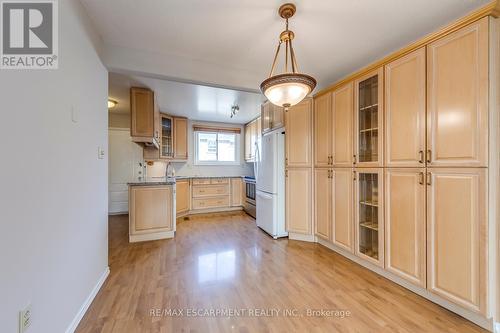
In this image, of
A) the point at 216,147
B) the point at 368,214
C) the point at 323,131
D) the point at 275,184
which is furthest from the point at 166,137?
the point at 368,214

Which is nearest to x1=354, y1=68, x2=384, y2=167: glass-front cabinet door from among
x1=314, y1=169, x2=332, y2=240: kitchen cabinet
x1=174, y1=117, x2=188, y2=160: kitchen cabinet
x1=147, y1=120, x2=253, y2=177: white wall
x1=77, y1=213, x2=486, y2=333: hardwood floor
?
x1=314, y1=169, x2=332, y2=240: kitchen cabinet

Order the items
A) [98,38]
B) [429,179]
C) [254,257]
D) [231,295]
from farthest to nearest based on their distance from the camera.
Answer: [254,257], [98,38], [231,295], [429,179]

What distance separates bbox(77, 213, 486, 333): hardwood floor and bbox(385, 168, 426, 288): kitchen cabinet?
0.22 metres

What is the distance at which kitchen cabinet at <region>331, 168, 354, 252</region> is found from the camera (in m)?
2.54

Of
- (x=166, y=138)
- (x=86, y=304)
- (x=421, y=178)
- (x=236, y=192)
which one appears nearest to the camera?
(x=86, y=304)

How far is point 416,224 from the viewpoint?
1.86 m

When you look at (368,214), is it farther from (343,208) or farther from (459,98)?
(459,98)

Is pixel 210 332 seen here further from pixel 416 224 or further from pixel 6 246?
pixel 416 224

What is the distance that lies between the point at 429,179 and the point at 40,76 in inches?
111

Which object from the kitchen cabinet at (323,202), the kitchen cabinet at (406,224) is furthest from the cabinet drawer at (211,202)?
the kitchen cabinet at (406,224)

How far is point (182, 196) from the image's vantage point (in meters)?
4.79

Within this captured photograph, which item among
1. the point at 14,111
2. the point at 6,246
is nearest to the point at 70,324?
the point at 6,246

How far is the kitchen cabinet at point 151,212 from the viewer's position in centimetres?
324

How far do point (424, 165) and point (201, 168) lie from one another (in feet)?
15.9
